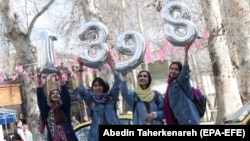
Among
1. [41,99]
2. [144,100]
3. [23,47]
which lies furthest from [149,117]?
[23,47]

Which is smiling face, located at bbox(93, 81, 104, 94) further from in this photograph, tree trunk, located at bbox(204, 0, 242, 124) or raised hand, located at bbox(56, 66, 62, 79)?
tree trunk, located at bbox(204, 0, 242, 124)

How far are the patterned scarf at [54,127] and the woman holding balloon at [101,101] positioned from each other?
41 centimetres

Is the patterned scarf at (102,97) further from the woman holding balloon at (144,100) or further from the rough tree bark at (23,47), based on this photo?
the rough tree bark at (23,47)

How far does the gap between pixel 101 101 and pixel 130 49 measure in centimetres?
80

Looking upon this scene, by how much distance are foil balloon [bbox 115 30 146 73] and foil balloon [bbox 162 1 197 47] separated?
39 centimetres

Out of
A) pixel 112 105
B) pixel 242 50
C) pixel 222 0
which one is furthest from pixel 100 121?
pixel 222 0

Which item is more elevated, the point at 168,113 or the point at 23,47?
the point at 23,47

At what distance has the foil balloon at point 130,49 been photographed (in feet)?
21.8

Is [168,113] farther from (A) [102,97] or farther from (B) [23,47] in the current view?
(B) [23,47]

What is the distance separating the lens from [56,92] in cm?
691

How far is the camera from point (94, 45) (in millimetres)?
6922

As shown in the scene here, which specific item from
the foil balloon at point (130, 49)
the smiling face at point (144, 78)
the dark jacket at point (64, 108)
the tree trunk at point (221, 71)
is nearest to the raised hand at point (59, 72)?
the dark jacket at point (64, 108)

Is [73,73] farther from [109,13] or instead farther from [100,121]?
[109,13]

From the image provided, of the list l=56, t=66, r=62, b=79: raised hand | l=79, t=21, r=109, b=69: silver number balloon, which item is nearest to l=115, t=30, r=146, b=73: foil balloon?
l=79, t=21, r=109, b=69: silver number balloon
